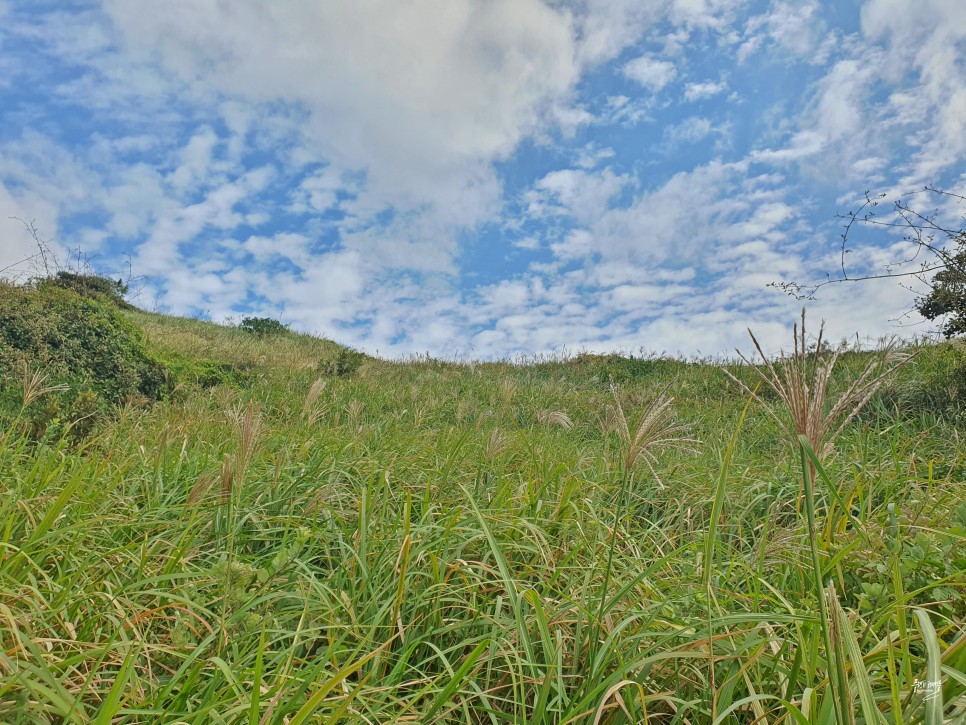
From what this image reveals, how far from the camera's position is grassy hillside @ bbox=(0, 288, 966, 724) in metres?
1.89

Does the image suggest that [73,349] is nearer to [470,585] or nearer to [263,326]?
[470,585]

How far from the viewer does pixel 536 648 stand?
2.50m

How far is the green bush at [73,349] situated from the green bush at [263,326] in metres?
12.3

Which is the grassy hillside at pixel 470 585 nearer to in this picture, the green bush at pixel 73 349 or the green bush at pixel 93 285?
the green bush at pixel 73 349

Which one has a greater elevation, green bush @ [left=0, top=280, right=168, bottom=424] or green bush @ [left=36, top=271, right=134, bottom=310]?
green bush @ [left=36, top=271, right=134, bottom=310]

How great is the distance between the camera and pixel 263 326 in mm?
23422

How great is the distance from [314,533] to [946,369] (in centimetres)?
844

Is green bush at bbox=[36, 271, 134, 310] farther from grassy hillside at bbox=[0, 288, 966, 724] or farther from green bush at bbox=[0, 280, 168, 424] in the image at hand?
grassy hillside at bbox=[0, 288, 966, 724]

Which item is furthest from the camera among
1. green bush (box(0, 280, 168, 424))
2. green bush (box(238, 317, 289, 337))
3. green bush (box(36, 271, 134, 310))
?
green bush (box(238, 317, 289, 337))

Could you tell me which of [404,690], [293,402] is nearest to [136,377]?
[293,402]

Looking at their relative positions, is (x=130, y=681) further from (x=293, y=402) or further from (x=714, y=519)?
(x=293, y=402)

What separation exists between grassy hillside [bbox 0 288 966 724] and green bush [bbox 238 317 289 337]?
57.2 feet

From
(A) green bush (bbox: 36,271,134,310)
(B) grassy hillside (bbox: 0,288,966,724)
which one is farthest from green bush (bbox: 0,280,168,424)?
(A) green bush (bbox: 36,271,134,310)

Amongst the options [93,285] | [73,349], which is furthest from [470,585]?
[93,285]
